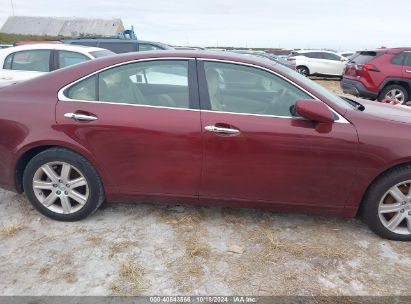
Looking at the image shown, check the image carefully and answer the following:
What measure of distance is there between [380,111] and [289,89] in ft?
2.97

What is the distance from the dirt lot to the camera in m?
2.36

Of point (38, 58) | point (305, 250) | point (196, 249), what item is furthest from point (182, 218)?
point (38, 58)

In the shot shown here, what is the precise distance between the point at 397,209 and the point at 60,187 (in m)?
2.93

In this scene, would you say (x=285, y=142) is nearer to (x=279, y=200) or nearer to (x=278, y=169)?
(x=278, y=169)

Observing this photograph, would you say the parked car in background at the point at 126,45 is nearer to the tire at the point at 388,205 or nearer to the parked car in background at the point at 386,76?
the parked car in background at the point at 386,76

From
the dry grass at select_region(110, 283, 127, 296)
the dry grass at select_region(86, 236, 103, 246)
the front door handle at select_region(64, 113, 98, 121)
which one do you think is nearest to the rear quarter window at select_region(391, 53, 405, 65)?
the front door handle at select_region(64, 113, 98, 121)

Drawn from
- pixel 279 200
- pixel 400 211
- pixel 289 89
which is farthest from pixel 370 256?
pixel 289 89

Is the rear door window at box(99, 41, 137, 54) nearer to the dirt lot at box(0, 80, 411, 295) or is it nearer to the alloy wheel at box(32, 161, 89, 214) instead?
the dirt lot at box(0, 80, 411, 295)

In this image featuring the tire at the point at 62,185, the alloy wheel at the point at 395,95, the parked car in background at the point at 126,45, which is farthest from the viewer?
the parked car in background at the point at 126,45

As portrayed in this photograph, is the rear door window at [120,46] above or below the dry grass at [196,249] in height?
above

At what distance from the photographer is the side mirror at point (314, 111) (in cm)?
262

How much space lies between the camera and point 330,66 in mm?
18094

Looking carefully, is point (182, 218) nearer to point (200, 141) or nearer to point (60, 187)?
point (200, 141)

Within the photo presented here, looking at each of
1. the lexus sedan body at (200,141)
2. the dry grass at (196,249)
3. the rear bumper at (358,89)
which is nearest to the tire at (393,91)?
the rear bumper at (358,89)
